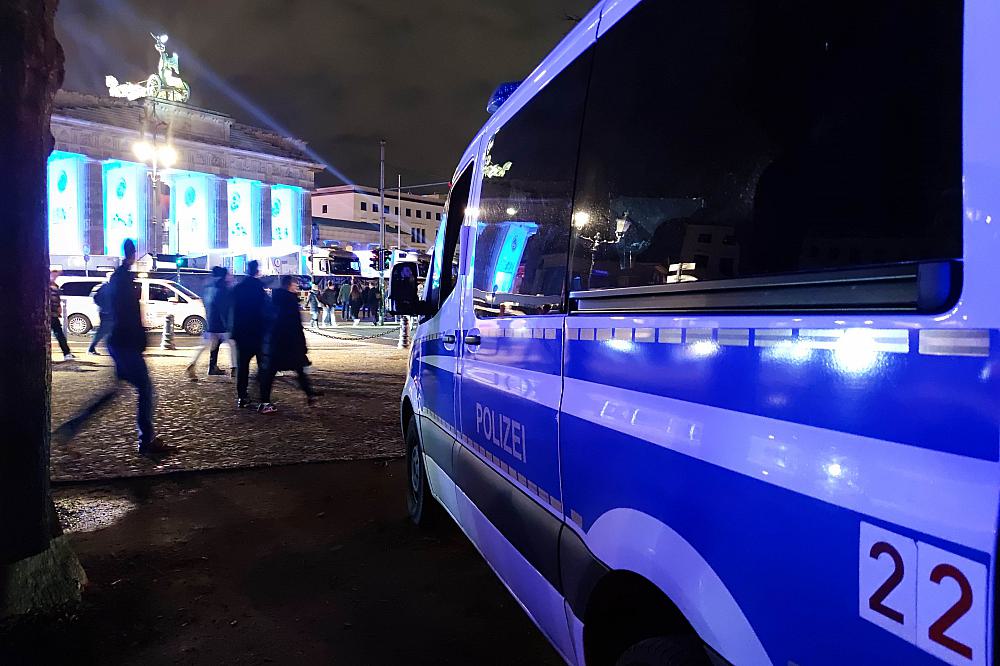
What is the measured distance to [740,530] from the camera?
4.34 feet

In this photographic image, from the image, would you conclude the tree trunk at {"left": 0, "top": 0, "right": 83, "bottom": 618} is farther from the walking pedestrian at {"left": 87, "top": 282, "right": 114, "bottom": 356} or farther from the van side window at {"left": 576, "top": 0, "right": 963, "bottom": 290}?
the walking pedestrian at {"left": 87, "top": 282, "right": 114, "bottom": 356}

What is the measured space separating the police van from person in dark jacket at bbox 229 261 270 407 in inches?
267

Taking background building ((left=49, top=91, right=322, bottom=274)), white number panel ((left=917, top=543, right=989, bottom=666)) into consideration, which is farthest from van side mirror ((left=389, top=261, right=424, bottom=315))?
background building ((left=49, top=91, right=322, bottom=274))

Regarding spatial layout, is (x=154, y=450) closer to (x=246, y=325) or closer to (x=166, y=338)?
Answer: (x=246, y=325)

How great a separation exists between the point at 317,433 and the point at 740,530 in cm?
635

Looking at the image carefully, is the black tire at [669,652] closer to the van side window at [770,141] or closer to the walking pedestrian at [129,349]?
the van side window at [770,141]

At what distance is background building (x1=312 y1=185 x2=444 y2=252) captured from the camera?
244 ft

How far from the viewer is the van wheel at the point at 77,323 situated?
64.9ft

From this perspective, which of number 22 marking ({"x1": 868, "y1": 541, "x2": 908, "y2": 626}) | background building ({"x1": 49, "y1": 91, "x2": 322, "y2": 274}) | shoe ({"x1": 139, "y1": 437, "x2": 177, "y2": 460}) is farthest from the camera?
background building ({"x1": 49, "y1": 91, "x2": 322, "y2": 274})

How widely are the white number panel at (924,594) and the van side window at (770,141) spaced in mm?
434

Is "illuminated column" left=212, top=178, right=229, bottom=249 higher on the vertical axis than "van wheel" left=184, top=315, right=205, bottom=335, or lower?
higher

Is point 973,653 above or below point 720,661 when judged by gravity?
above

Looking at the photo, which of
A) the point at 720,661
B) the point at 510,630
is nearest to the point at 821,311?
the point at 720,661

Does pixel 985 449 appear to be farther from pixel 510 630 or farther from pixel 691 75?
pixel 510 630
